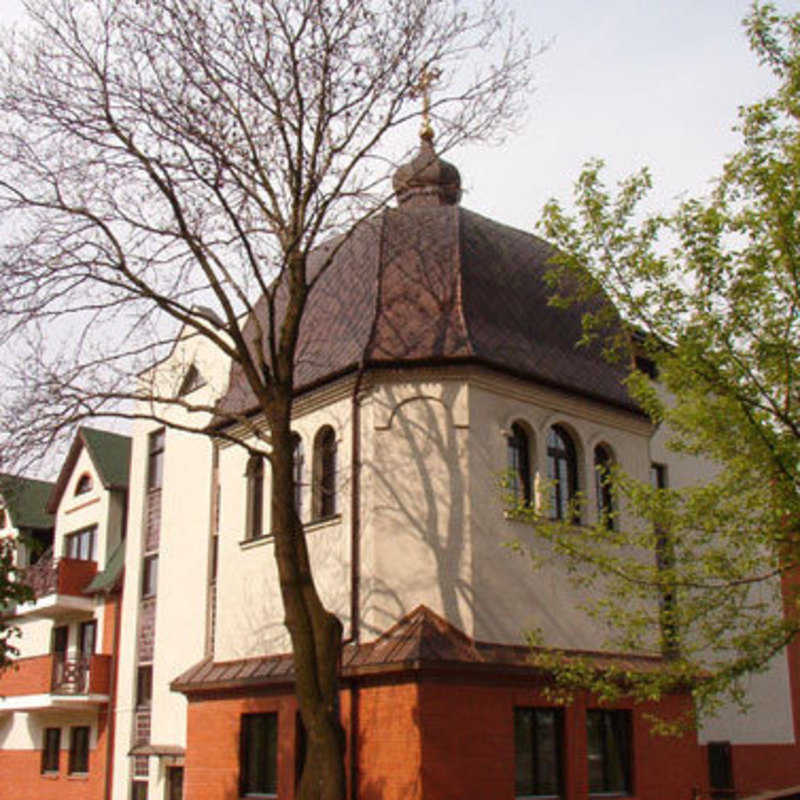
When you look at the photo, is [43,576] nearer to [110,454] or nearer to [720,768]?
[110,454]

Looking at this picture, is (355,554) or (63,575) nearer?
(355,554)

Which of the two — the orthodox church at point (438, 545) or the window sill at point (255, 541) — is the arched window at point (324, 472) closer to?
the orthodox church at point (438, 545)

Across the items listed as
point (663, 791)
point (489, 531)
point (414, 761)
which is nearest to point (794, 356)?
point (489, 531)

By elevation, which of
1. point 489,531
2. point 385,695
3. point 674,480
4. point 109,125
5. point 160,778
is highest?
point 109,125

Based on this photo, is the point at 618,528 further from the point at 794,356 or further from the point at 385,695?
the point at 794,356

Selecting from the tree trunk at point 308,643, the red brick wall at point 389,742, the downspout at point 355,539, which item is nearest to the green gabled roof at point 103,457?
the downspout at point 355,539

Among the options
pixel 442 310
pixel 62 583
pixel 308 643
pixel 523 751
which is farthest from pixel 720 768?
pixel 62 583

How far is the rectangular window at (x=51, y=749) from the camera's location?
97.7ft

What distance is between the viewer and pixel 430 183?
21.1 metres

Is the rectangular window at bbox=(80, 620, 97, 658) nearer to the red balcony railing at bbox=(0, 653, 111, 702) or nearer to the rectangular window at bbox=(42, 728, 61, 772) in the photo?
the red balcony railing at bbox=(0, 653, 111, 702)

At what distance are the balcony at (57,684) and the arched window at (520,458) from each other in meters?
14.2

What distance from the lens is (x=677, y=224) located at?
12.0 metres

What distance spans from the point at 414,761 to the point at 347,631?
7.79 feet

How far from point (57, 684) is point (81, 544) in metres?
4.68
